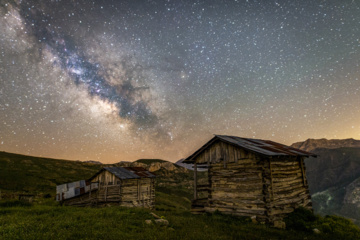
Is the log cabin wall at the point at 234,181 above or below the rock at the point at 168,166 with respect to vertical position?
above

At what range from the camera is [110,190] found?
2903cm

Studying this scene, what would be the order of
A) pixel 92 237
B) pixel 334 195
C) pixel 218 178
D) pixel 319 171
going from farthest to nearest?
pixel 319 171, pixel 334 195, pixel 218 178, pixel 92 237

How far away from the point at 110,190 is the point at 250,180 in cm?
2233

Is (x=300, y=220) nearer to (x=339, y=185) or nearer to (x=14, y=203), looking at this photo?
(x=14, y=203)

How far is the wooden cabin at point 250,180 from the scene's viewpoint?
13.6 meters

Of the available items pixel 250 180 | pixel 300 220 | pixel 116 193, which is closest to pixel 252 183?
pixel 250 180

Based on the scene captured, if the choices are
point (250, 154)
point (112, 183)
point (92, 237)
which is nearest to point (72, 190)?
point (112, 183)

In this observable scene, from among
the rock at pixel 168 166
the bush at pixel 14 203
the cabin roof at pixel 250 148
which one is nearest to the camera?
the cabin roof at pixel 250 148

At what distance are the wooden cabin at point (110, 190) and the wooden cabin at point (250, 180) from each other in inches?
577

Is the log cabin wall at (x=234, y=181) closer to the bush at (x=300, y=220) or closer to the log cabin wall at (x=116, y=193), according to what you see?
the bush at (x=300, y=220)

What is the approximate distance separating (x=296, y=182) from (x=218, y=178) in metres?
6.78

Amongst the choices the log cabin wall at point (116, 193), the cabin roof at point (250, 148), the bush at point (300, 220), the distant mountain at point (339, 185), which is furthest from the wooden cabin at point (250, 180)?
the distant mountain at point (339, 185)

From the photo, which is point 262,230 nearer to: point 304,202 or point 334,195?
point 304,202

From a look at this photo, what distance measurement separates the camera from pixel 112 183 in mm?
29141
